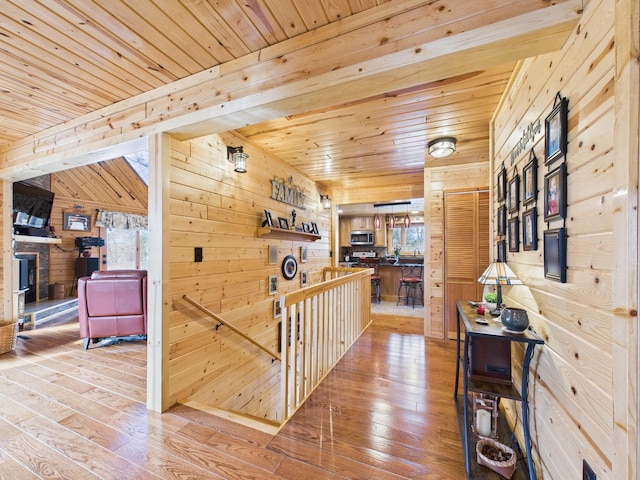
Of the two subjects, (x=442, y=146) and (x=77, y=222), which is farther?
(x=77, y=222)

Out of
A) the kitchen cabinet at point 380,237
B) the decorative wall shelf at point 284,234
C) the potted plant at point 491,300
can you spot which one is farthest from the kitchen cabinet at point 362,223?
the potted plant at point 491,300

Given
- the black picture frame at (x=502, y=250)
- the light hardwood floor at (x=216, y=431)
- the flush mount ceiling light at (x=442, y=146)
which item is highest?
the flush mount ceiling light at (x=442, y=146)

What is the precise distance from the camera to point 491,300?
2.26 m

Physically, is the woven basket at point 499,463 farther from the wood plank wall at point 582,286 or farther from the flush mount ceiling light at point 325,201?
the flush mount ceiling light at point 325,201

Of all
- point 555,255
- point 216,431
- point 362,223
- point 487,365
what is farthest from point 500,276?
point 362,223

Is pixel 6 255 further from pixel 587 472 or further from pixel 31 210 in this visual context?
pixel 587 472

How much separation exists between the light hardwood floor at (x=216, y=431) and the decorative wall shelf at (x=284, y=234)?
72.0 inches

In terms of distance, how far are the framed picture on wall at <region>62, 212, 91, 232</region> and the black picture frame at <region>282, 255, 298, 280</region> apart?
5.96 metres

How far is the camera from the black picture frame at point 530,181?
1.53 metres

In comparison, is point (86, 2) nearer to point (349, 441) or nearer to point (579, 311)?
point (579, 311)

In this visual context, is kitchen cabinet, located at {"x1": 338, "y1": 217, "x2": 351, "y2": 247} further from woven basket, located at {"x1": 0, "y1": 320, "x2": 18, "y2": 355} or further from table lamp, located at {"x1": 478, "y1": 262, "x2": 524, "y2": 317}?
woven basket, located at {"x1": 0, "y1": 320, "x2": 18, "y2": 355}

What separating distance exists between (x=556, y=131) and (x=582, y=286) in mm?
745

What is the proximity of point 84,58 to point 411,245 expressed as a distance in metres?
7.40

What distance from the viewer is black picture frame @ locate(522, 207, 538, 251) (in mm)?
1525
